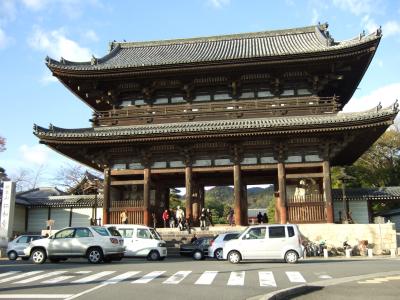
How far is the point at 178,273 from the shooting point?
45.9ft

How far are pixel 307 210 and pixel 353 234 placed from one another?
9.14ft

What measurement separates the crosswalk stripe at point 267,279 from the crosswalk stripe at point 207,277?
145 centimetres

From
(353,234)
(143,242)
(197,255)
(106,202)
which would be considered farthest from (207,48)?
(143,242)

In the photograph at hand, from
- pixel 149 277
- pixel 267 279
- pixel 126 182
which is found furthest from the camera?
pixel 126 182

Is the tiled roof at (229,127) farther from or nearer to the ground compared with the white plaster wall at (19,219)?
farther from the ground

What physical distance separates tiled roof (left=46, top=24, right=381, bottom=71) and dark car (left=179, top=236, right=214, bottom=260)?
11010mm

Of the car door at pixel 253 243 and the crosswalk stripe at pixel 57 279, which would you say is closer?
the crosswalk stripe at pixel 57 279

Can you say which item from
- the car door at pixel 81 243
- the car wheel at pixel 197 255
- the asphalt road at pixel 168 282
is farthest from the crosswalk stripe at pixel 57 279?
the car wheel at pixel 197 255

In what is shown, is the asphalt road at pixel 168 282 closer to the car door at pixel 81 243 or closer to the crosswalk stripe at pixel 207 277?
the crosswalk stripe at pixel 207 277

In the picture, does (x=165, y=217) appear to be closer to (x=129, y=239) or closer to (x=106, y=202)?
(x=106, y=202)

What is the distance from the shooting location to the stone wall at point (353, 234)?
76.1 ft

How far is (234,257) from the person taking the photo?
17.8 meters

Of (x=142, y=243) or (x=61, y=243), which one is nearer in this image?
(x=61, y=243)

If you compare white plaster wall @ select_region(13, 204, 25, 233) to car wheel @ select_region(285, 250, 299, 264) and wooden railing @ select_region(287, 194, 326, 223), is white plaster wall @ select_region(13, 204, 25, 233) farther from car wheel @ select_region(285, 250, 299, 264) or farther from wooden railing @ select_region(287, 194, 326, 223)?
car wheel @ select_region(285, 250, 299, 264)
